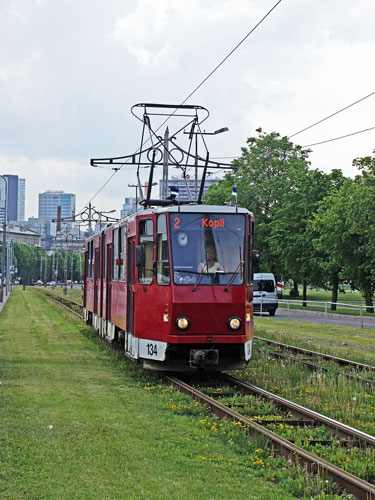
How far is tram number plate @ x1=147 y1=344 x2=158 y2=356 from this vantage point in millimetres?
12589

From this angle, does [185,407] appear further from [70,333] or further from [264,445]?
[70,333]

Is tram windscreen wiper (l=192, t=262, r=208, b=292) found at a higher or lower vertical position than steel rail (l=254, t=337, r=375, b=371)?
higher

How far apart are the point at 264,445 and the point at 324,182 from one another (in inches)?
1781

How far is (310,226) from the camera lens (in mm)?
48781

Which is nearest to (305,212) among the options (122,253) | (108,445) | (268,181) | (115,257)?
(268,181)

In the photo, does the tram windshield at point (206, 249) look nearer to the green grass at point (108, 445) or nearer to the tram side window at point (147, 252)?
the tram side window at point (147, 252)

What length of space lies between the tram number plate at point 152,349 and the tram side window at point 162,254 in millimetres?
1116

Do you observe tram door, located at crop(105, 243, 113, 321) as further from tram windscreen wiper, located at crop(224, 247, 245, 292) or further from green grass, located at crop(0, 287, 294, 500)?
tram windscreen wiper, located at crop(224, 247, 245, 292)

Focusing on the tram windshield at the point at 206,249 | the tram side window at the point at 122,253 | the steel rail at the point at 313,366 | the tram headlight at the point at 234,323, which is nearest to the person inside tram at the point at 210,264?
the tram windshield at the point at 206,249

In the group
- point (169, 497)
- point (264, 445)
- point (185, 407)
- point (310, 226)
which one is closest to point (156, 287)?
point (185, 407)

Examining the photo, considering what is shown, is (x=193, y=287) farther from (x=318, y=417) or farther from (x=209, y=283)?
(x=318, y=417)

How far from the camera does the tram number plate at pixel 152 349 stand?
41.3ft

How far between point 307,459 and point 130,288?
25.7 feet

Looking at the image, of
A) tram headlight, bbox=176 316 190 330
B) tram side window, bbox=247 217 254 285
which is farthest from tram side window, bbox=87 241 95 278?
tram headlight, bbox=176 316 190 330
